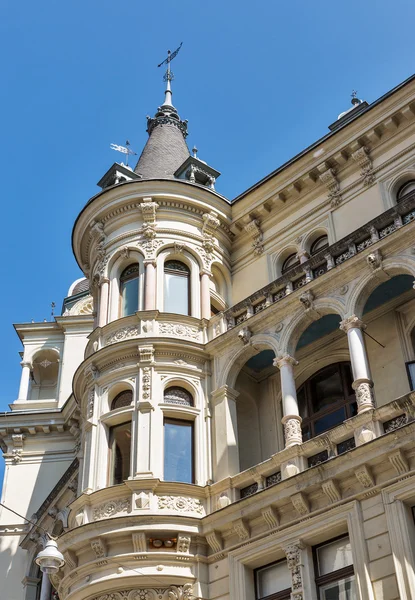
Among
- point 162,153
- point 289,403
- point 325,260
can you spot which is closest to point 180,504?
point 289,403

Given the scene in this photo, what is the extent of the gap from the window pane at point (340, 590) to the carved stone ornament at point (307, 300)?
7.14 metres

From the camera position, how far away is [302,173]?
27.5m

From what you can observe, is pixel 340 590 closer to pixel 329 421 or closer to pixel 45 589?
pixel 329 421

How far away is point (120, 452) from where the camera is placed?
23969 millimetres

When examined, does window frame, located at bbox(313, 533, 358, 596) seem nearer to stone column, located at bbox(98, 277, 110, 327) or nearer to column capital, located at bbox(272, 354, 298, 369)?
column capital, located at bbox(272, 354, 298, 369)

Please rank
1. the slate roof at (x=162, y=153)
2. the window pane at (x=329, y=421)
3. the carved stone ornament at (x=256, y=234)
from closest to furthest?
the window pane at (x=329, y=421)
the carved stone ornament at (x=256, y=234)
the slate roof at (x=162, y=153)

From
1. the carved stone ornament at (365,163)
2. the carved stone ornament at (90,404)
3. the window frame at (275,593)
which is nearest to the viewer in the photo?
the window frame at (275,593)

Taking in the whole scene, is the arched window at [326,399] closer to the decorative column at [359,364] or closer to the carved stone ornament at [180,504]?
the decorative column at [359,364]

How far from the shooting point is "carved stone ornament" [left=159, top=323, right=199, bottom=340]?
2558cm

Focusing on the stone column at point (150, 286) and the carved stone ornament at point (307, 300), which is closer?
the carved stone ornament at point (307, 300)

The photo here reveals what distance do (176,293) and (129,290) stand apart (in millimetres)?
1511

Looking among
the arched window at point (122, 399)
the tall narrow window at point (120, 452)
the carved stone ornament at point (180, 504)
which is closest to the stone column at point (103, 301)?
the arched window at point (122, 399)

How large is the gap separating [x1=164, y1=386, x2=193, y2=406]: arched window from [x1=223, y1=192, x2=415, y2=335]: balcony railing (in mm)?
2102

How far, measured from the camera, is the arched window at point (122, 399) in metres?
24.7
